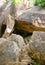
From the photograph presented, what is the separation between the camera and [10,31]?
634 cm

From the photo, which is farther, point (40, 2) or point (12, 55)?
point (40, 2)

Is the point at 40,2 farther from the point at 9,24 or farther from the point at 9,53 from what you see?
the point at 9,53

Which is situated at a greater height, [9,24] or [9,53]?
[9,53]

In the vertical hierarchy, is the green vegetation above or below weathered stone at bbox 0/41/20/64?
above

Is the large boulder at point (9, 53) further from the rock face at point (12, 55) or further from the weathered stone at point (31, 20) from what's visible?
the weathered stone at point (31, 20)

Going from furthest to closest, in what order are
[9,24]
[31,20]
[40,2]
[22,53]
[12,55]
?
[40,2], [9,24], [31,20], [22,53], [12,55]

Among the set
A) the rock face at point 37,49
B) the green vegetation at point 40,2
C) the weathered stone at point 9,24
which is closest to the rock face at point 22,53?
the rock face at point 37,49

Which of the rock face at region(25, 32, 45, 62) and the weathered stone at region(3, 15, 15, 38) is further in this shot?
the weathered stone at region(3, 15, 15, 38)

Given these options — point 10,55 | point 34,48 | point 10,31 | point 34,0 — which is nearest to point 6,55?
point 10,55

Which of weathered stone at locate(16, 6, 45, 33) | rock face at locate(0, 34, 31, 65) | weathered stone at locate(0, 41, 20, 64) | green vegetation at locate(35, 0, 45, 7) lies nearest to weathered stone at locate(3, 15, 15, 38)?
weathered stone at locate(16, 6, 45, 33)

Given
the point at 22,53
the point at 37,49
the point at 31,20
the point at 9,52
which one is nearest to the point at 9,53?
the point at 9,52

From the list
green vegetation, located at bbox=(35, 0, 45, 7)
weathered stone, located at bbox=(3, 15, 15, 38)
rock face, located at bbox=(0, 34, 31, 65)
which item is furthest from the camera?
green vegetation, located at bbox=(35, 0, 45, 7)

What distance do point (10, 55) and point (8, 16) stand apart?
2.90 metres

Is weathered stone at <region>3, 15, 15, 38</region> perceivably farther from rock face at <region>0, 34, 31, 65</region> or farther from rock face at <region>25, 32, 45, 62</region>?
rock face at <region>25, 32, 45, 62</region>
